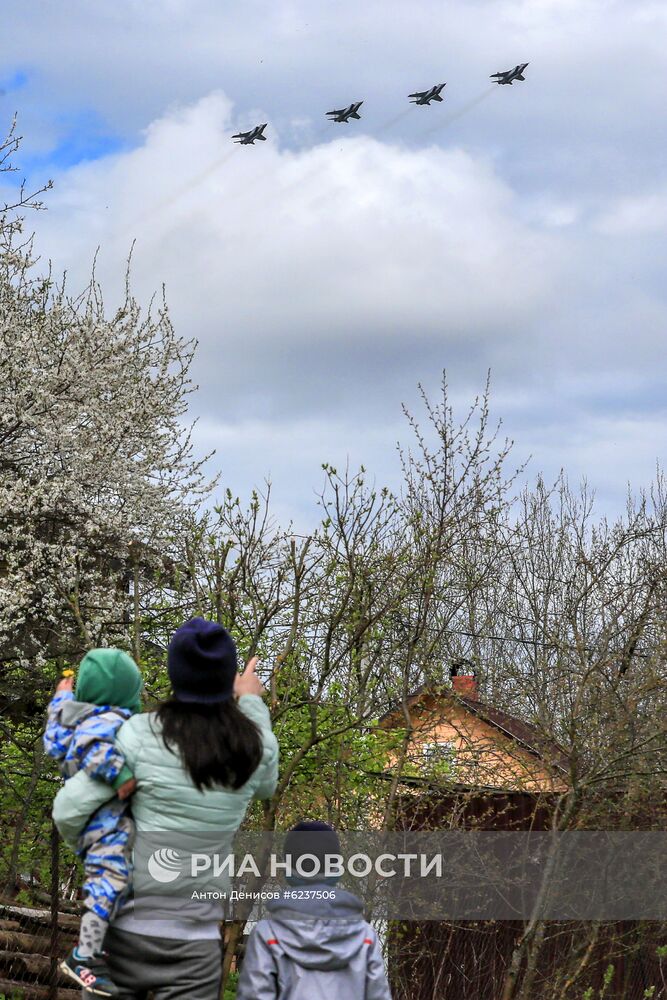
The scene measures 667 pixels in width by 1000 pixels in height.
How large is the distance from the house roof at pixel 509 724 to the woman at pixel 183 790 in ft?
11.4

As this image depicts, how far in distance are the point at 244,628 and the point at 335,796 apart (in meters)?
1.05

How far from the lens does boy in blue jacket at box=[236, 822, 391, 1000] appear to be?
10.8ft

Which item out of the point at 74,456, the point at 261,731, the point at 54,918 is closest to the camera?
the point at 261,731

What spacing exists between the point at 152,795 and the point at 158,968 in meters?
0.42

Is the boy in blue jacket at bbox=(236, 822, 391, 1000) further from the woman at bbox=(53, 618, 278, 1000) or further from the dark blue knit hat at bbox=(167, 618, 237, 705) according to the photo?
the dark blue knit hat at bbox=(167, 618, 237, 705)

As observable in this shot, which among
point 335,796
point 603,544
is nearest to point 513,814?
point 603,544

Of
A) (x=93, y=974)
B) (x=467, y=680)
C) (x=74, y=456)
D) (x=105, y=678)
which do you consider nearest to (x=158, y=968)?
(x=93, y=974)

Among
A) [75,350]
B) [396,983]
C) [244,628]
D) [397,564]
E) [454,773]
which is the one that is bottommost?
[396,983]

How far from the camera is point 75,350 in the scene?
1365 cm

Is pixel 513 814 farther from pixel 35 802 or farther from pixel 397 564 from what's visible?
pixel 397 564

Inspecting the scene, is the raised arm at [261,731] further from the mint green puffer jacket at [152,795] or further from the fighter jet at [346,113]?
the fighter jet at [346,113]

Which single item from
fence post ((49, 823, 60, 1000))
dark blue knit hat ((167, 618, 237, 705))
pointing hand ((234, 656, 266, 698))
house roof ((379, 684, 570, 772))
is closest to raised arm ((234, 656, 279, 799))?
pointing hand ((234, 656, 266, 698))

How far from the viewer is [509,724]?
26.8 feet

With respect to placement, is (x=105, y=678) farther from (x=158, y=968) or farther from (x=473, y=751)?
(x=473, y=751)
